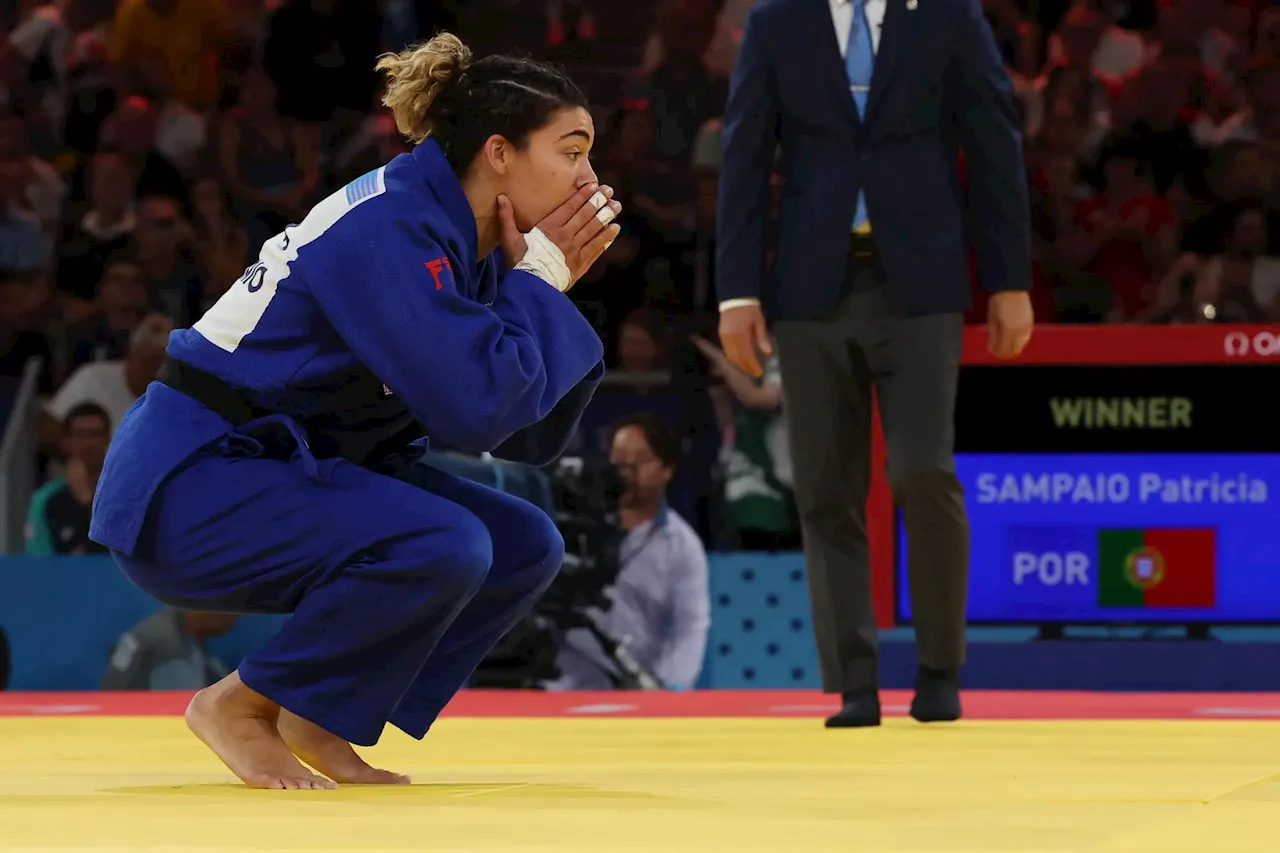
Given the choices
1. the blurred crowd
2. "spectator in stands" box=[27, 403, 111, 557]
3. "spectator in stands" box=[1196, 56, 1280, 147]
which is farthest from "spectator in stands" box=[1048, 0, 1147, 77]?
"spectator in stands" box=[27, 403, 111, 557]

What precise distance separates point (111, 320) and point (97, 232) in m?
0.80

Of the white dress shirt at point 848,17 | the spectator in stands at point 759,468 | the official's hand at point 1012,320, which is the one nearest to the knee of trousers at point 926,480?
the official's hand at point 1012,320

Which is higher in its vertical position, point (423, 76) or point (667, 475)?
point (423, 76)

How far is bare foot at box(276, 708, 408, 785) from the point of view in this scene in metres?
2.68

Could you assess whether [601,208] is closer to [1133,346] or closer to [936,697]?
[936,697]

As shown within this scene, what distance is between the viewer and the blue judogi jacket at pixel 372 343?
2.53 meters

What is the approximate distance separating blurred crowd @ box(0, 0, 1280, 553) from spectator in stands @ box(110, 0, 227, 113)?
12 millimetres

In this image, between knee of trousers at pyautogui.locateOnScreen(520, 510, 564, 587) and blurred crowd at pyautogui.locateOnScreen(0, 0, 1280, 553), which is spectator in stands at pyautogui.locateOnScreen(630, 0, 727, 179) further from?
knee of trousers at pyautogui.locateOnScreen(520, 510, 564, 587)

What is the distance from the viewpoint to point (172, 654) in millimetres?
5449

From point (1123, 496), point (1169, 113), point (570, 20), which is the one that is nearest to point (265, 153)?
point (570, 20)

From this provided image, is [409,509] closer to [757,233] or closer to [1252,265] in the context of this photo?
[757,233]

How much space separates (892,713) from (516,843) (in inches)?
92.6

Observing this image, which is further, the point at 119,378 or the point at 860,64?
the point at 119,378

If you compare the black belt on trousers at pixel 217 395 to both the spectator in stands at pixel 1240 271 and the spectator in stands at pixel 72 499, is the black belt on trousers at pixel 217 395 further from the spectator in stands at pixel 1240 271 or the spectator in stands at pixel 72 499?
the spectator in stands at pixel 1240 271
